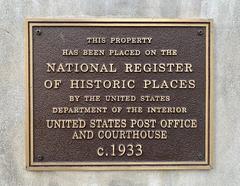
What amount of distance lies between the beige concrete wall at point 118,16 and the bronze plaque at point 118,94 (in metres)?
0.08

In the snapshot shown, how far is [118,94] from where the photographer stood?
139 inches

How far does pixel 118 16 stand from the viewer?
11.5 feet

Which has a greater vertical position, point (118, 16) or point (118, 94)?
point (118, 16)

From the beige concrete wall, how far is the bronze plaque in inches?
3.0

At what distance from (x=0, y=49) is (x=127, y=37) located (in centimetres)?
106

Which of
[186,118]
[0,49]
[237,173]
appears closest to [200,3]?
[186,118]

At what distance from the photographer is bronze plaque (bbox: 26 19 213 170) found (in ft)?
11.4

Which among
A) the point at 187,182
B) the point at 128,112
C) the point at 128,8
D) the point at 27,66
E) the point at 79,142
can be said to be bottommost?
the point at 187,182

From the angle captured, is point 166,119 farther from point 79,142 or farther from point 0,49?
point 0,49

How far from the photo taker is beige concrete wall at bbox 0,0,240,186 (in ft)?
11.5

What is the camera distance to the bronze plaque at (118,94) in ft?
11.4

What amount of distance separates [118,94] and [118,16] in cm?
65

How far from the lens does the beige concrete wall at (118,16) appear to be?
349 cm

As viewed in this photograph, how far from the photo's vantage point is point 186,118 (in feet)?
11.6
